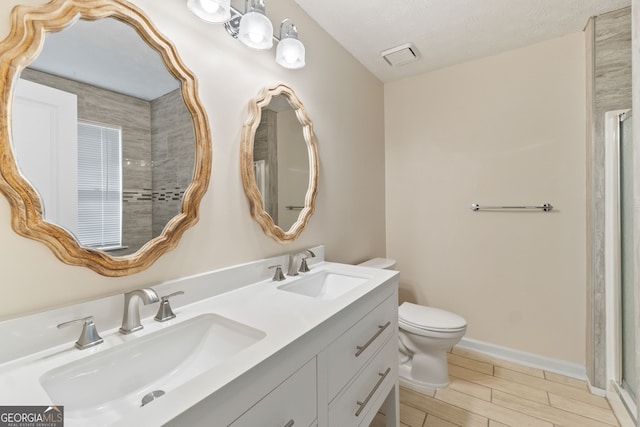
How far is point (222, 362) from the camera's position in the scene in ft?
2.10

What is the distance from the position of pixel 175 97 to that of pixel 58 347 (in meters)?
0.86

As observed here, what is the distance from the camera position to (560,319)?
6.51ft

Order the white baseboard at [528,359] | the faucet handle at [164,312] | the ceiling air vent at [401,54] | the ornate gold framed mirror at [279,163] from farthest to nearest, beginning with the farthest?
the ceiling air vent at [401,54] < the white baseboard at [528,359] < the ornate gold framed mirror at [279,163] < the faucet handle at [164,312]

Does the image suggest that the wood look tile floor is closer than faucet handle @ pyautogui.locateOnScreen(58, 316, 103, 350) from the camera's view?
No

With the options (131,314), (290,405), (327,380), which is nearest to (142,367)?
(131,314)

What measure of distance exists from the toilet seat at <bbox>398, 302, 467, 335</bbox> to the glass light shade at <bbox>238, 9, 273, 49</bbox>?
1.76m

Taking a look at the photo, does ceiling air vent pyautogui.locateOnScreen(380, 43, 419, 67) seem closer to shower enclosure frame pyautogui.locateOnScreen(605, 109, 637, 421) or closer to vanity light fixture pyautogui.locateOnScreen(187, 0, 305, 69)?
vanity light fixture pyautogui.locateOnScreen(187, 0, 305, 69)

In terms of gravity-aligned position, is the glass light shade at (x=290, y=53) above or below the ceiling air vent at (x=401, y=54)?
below

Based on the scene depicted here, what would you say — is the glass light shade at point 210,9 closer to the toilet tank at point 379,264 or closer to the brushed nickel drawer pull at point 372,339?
the brushed nickel drawer pull at point 372,339

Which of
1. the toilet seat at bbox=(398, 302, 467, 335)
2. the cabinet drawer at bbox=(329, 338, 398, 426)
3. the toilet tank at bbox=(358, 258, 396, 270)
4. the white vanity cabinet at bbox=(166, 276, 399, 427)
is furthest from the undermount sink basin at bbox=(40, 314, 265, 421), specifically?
the toilet tank at bbox=(358, 258, 396, 270)

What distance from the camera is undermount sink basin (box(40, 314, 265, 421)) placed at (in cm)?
66

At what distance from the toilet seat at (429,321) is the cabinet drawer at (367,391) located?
406mm

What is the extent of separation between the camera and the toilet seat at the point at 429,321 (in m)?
1.71

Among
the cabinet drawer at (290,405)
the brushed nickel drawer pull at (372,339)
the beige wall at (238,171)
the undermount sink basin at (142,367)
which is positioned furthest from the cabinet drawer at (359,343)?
the beige wall at (238,171)
